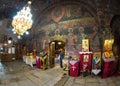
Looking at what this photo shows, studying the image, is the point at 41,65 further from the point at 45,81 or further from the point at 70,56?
the point at 45,81

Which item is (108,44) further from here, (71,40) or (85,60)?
(71,40)

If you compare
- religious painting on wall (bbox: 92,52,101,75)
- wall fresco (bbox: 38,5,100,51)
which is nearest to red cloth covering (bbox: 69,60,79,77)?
religious painting on wall (bbox: 92,52,101,75)

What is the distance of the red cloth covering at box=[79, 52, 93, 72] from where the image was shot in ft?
34.6

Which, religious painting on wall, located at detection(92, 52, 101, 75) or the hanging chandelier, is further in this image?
religious painting on wall, located at detection(92, 52, 101, 75)

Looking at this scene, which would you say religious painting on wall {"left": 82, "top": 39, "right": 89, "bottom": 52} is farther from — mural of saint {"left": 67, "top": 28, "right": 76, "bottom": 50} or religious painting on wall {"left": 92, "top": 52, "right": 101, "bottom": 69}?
mural of saint {"left": 67, "top": 28, "right": 76, "bottom": 50}

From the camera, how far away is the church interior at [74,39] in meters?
9.69

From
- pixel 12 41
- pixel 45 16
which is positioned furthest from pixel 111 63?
pixel 12 41

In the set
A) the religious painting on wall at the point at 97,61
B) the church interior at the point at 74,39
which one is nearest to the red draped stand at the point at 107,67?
→ the church interior at the point at 74,39

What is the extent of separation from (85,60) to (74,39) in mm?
1818

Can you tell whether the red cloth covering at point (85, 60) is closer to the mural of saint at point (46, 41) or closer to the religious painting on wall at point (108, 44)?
the religious painting on wall at point (108, 44)

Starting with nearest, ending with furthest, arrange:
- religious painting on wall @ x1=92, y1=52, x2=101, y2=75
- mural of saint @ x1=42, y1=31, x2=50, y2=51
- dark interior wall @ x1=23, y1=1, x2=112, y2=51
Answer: religious painting on wall @ x1=92, y1=52, x2=101, y2=75
dark interior wall @ x1=23, y1=1, x2=112, y2=51
mural of saint @ x1=42, y1=31, x2=50, y2=51

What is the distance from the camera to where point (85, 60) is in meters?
10.6

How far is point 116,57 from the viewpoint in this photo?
10609 mm

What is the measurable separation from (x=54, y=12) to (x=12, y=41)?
27.3 feet
